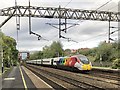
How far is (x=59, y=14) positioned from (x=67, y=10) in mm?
1505

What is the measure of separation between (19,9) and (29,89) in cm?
1609

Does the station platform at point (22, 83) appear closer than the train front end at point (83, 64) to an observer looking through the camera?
Yes

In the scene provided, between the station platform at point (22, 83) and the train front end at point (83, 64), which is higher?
the train front end at point (83, 64)

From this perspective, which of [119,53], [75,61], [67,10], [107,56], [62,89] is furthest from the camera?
[107,56]

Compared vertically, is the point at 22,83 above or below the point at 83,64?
below

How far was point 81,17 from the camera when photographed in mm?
41594

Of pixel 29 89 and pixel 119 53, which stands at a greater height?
pixel 119 53

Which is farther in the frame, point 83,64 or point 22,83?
point 83,64

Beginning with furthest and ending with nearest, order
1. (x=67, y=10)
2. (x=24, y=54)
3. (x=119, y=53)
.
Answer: (x=24, y=54) < (x=119, y=53) < (x=67, y=10)

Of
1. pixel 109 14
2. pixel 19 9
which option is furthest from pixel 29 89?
pixel 109 14

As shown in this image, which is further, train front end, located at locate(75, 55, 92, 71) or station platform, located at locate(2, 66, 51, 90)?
train front end, located at locate(75, 55, 92, 71)

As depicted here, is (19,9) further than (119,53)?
No

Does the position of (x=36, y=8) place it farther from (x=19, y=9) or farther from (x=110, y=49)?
(x=110, y=49)

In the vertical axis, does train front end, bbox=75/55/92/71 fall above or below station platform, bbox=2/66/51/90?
above
